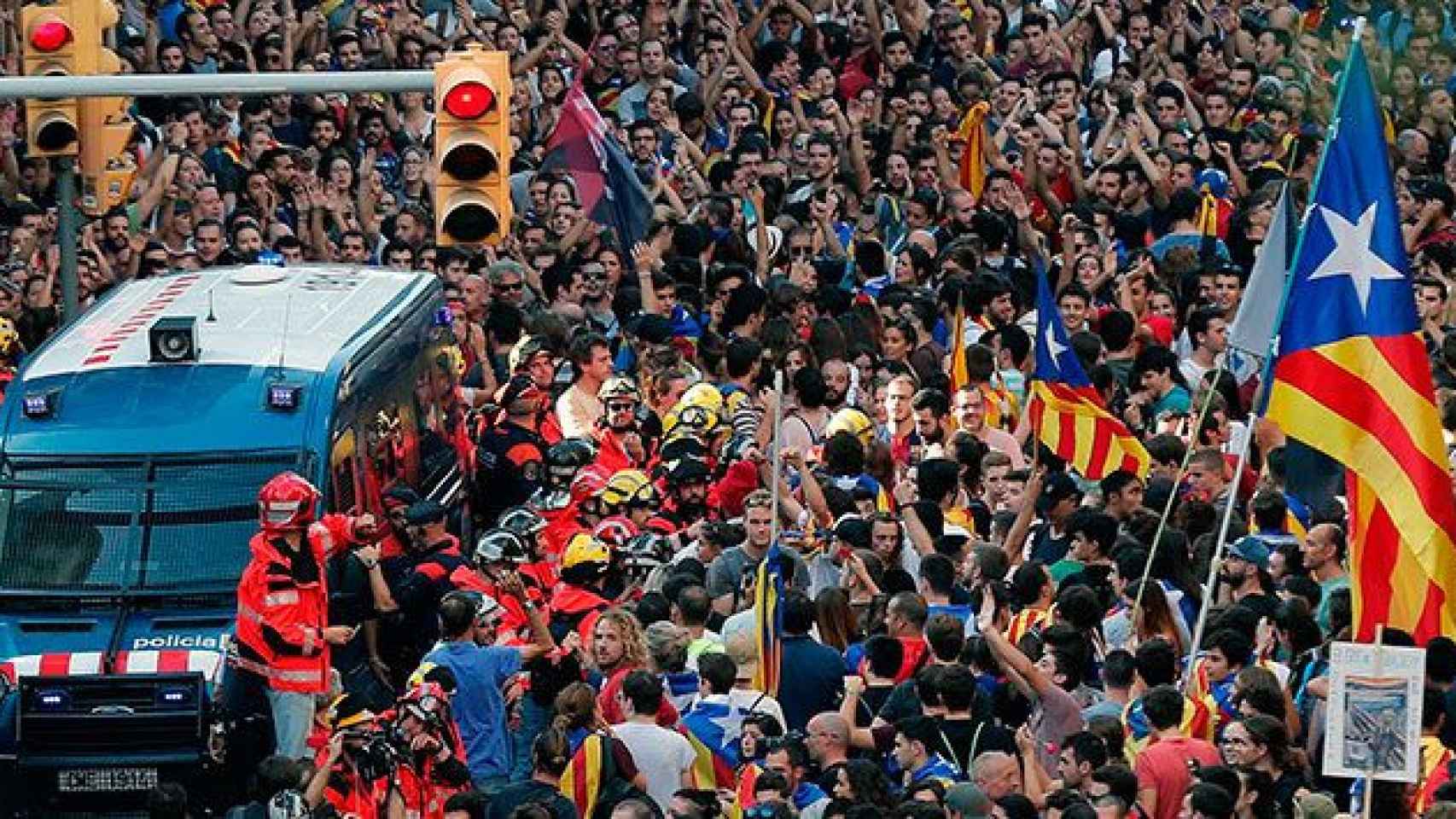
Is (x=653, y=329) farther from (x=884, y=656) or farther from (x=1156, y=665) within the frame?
(x=1156, y=665)

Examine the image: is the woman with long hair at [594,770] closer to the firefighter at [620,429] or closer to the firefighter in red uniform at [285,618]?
the firefighter in red uniform at [285,618]

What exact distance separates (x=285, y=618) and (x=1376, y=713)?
5825 mm

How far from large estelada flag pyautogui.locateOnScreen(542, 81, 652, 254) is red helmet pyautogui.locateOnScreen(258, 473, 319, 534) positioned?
8.79 meters

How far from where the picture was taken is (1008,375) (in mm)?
26406

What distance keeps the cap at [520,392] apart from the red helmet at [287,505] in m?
4.84

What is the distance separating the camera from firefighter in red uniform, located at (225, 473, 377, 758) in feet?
66.7

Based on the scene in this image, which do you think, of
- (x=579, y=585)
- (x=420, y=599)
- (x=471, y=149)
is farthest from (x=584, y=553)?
(x=471, y=149)

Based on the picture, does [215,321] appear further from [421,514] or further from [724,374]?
[724,374]

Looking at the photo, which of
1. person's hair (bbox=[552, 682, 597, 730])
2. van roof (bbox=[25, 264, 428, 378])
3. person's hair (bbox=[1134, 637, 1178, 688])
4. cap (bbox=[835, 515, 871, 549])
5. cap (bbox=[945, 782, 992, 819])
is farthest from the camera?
van roof (bbox=[25, 264, 428, 378])

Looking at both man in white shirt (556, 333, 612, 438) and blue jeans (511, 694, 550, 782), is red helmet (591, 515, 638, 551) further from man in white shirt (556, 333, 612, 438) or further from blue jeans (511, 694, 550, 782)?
man in white shirt (556, 333, 612, 438)

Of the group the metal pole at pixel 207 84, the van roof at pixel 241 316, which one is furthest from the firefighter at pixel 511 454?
the metal pole at pixel 207 84

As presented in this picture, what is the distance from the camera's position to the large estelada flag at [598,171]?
29312 millimetres

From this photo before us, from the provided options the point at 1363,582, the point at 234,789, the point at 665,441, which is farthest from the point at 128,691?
the point at 1363,582

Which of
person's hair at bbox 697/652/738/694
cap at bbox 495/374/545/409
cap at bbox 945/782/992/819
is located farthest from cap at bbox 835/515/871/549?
cap at bbox 945/782/992/819
